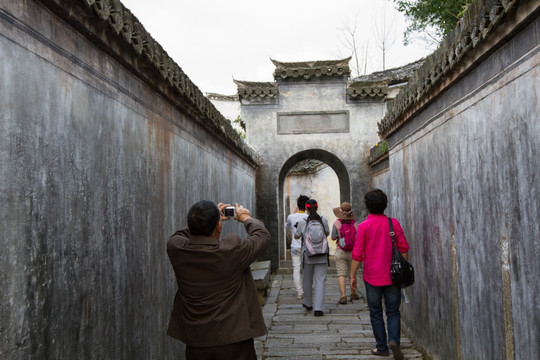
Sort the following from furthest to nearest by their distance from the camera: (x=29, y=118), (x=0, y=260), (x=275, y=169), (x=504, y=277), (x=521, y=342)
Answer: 1. (x=275, y=169)
2. (x=504, y=277)
3. (x=521, y=342)
4. (x=29, y=118)
5. (x=0, y=260)

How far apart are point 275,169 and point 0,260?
38.2 ft

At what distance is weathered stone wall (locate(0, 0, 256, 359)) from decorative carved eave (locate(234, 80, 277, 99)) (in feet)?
29.6

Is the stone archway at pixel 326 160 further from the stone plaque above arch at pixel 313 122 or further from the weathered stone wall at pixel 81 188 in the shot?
the weathered stone wall at pixel 81 188

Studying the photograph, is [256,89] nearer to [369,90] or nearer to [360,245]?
[369,90]

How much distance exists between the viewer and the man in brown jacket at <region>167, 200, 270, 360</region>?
9.01ft

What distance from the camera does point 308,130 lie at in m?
13.6

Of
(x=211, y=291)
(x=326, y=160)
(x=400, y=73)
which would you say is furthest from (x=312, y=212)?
(x=400, y=73)

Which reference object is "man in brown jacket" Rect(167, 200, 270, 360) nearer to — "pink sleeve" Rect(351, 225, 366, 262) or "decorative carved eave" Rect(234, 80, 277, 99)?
"pink sleeve" Rect(351, 225, 366, 262)

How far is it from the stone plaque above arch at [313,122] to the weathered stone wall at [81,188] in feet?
29.8

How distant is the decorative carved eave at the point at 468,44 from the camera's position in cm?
275

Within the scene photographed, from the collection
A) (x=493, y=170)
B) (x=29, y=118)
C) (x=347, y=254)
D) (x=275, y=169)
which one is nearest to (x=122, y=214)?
(x=29, y=118)

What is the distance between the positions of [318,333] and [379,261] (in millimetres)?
1977

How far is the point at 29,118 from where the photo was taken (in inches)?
85.7

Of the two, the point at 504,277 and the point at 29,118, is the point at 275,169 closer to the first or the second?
the point at 504,277
